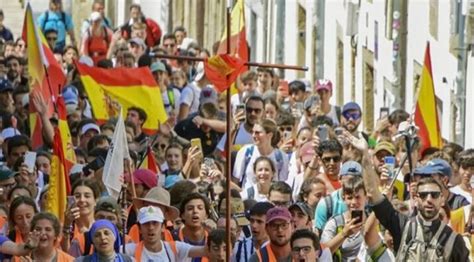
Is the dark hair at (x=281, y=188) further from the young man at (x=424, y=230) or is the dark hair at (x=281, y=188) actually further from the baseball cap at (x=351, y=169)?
the young man at (x=424, y=230)

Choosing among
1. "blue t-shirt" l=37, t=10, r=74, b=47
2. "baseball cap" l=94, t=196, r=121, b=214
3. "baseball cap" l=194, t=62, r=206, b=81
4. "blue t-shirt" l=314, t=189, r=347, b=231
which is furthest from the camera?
"blue t-shirt" l=37, t=10, r=74, b=47

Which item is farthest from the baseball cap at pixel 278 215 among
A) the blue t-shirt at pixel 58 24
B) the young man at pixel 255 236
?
the blue t-shirt at pixel 58 24

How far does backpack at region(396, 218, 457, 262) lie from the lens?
67.6 ft

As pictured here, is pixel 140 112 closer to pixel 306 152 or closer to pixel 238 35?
pixel 238 35

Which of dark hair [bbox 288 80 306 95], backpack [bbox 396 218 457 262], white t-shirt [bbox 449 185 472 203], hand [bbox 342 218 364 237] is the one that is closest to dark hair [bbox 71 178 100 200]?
hand [bbox 342 218 364 237]

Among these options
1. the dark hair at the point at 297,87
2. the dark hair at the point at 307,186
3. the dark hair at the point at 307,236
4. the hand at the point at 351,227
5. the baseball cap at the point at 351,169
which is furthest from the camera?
the dark hair at the point at 297,87

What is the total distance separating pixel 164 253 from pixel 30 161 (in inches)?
145

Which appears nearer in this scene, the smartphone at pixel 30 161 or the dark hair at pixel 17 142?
the smartphone at pixel 30 161

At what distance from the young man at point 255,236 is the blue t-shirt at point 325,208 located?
0.79m

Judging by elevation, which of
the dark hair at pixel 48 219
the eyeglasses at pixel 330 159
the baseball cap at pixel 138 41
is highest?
the baseball cap at pixel 138 41

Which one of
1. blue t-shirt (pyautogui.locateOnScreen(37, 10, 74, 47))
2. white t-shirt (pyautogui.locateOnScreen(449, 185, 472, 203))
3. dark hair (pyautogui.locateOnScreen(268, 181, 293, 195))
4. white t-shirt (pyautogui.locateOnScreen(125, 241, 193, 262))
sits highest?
blue t-shirt (pyautogui.locateOnScreen(37, 10, 74, 47))

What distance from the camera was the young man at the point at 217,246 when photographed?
2192 centimetres

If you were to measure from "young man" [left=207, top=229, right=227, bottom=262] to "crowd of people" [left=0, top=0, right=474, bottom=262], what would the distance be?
0.01 metres

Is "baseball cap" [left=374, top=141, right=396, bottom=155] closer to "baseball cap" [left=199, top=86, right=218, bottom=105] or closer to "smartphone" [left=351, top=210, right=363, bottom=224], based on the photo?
"smartphone" [left=351, top=210, right=363, bottom=224]
